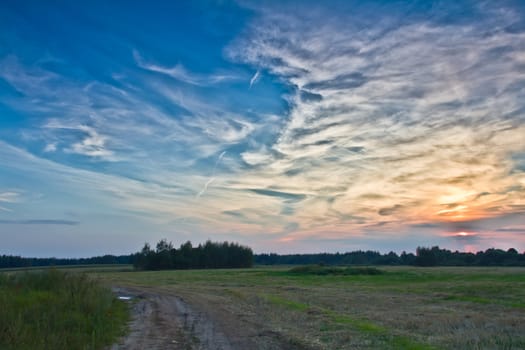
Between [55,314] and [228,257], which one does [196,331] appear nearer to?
[55,314]

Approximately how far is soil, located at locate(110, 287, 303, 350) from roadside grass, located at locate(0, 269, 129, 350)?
36.5 inches

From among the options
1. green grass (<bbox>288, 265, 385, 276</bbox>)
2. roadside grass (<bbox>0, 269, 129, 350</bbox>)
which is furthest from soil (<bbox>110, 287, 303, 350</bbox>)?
green grass (<bbox>288, 265, 385, 276</bbox>)

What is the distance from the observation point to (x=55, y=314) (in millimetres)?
19078

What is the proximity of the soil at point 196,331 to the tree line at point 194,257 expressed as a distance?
12698cm

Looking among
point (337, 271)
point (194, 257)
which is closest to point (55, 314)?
point (337, 271)

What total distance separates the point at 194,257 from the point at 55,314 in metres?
140

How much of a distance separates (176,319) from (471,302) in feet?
80.1

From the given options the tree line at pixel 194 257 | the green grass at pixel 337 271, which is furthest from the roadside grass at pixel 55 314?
the tree line at pixel 194 257

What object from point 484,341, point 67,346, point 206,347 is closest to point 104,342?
point 67,346

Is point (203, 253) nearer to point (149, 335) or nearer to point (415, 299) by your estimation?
point (415, 299)

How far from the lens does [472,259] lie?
15412 cm

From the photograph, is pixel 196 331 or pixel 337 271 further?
pixel 337 271

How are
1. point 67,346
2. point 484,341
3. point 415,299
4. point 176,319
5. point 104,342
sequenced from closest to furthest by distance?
point 67,346, point 104,342, point 484,341, point 176,319, point 415,299

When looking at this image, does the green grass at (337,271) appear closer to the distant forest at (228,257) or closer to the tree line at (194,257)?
the distant forest at (228,257)
